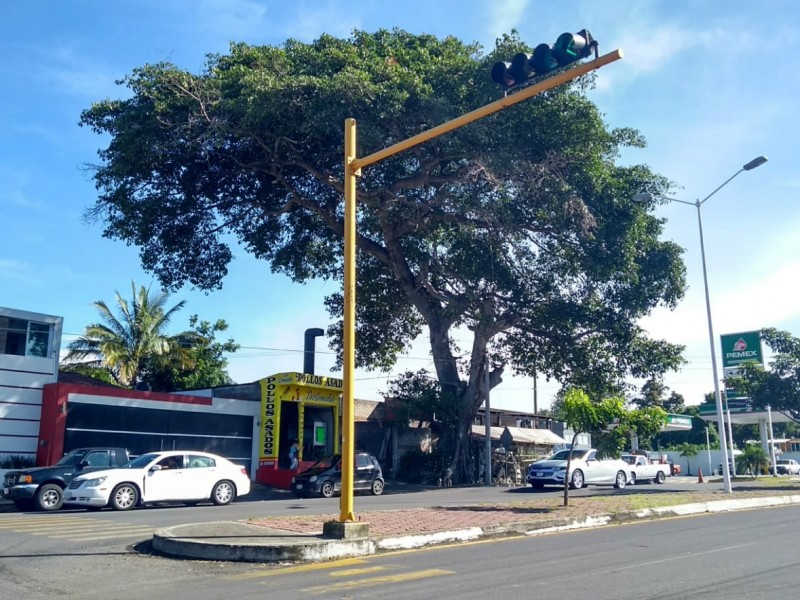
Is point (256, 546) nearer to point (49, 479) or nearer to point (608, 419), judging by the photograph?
point (608, 419)

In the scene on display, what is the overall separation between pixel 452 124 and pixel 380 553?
640 cm

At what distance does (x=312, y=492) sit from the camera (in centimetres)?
2570

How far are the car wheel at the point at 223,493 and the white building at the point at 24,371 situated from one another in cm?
818

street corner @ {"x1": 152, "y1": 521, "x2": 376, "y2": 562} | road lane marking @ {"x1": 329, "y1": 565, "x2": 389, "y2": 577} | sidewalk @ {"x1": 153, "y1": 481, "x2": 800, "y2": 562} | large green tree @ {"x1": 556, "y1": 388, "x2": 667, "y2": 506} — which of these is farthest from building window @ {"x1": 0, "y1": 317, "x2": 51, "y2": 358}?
road lane marking @ {"x1": 329, "y1": 565, "x2": 389, "y2": 577}

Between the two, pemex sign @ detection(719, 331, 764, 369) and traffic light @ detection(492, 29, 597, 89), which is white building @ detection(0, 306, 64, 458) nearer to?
traffic light @ detection(492, 29, 597, 89)

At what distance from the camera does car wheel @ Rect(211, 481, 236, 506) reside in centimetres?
2150

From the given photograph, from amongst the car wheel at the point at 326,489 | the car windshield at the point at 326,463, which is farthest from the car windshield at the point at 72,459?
the car windshield at the point at 326,463

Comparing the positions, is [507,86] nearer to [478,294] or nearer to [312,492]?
[312,492]

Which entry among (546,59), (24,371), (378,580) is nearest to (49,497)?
(24,371)

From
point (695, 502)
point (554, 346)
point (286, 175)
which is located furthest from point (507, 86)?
point (554, 346)

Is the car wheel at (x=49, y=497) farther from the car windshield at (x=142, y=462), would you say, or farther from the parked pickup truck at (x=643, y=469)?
the parked pickup truck at (x=643, y=469)

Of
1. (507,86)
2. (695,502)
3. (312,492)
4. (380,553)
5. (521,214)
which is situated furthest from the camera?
(521,214)

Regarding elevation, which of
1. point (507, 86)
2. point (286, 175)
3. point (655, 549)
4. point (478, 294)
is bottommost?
point (655, 549)

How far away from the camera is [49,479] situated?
19.8 meters
